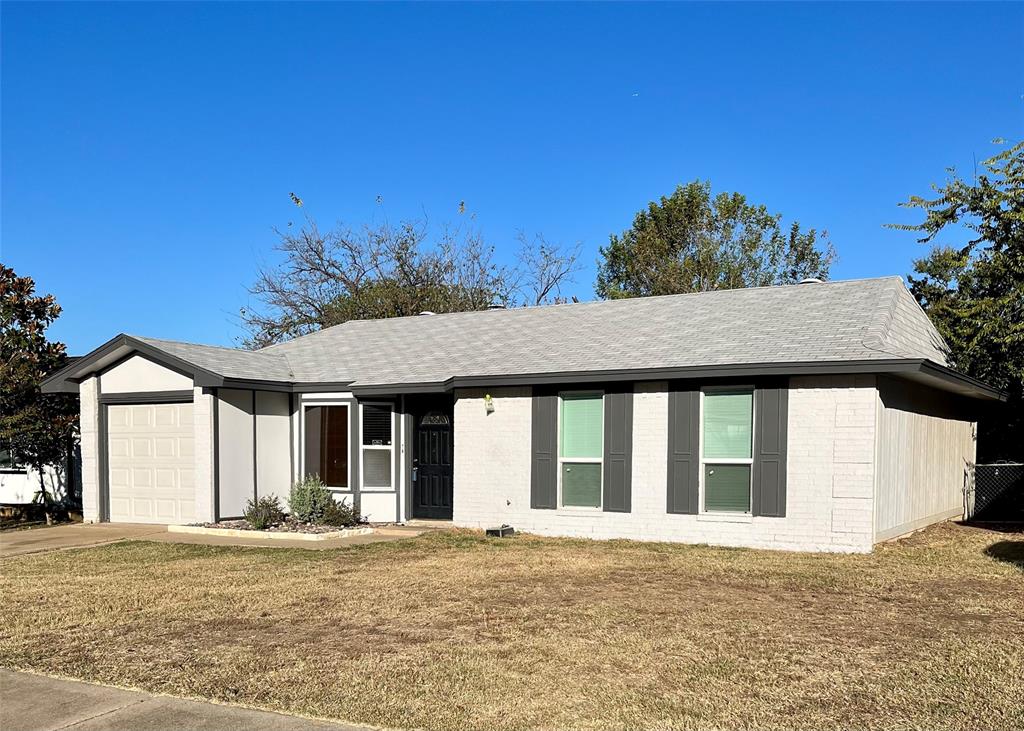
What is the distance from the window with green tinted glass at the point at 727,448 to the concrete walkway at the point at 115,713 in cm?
824

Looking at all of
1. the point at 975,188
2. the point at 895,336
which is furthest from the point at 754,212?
the point at 895,336

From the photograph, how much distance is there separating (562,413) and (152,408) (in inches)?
306

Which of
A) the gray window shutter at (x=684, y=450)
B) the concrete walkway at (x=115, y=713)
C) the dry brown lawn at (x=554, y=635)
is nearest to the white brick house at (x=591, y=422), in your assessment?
the gray window shutter at (x=684, y=450)

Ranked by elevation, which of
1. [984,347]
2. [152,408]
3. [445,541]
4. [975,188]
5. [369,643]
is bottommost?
[445,541]

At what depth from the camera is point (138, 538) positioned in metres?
13.7

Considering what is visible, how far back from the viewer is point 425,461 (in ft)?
50.3

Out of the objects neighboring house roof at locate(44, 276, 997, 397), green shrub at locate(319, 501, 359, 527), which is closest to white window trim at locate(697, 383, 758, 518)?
neighboring house roof at locate(44, 276, 997, 397)

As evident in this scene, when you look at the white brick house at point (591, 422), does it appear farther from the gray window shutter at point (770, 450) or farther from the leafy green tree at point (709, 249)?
the leafy green tree at point (709, 249)

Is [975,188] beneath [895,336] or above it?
above

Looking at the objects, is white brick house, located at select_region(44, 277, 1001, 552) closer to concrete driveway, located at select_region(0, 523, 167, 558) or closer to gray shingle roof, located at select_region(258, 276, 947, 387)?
gray shingle roof, located at select_region(258, 276, 947, 387)

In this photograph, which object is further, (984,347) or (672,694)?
(984,347)

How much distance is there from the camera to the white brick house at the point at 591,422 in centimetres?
1162

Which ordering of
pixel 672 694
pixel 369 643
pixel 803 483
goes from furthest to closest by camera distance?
pixel 803 483 < pixel 369 643 < pixel 672 694

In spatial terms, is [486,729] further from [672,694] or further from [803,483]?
[803,483]
